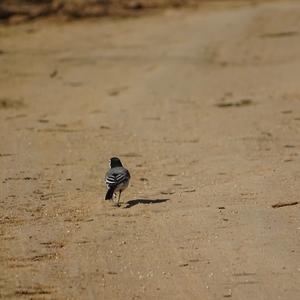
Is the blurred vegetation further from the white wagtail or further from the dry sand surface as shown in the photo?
the white wagtail

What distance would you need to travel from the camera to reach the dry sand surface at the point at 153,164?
27.8 feet

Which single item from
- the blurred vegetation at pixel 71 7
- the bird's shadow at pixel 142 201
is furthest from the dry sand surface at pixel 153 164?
the blurred vegetation at pixel 71 7

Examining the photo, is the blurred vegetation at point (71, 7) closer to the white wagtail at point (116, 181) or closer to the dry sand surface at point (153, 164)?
the dry sand surface at point (153, 164)

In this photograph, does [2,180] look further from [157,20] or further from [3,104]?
[157,20]

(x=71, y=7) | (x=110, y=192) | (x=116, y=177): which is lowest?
(x=71, y=7)

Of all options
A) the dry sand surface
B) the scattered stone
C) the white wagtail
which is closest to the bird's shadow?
the dry sand surface

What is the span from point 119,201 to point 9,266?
2310 millimetres

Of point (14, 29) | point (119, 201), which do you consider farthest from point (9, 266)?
point (14, 29)

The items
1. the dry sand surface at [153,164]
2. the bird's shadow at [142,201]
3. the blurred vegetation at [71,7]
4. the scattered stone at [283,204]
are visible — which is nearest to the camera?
the dry sand surface at [153,164]

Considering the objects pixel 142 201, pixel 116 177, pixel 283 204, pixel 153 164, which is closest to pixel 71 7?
A: pixel 153 164

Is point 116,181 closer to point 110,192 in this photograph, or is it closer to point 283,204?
point 110,192

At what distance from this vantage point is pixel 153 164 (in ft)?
41.6

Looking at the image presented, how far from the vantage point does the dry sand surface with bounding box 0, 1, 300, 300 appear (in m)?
8.46

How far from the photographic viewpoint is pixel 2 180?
11.9 meters
